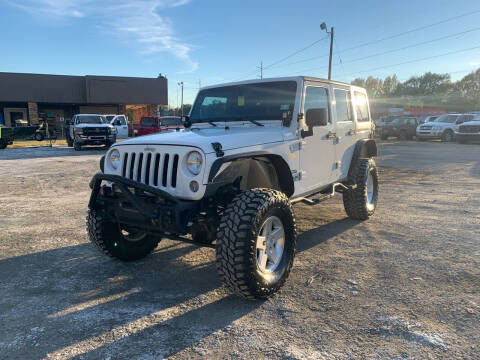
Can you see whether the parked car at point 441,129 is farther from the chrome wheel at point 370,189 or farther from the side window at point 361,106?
the chrome wheel at point 370,189

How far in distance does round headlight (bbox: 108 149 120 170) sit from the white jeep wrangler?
13 millimetres

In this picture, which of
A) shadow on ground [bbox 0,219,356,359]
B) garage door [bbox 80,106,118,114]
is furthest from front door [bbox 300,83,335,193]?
garage door [bbox 80,106,118,114]

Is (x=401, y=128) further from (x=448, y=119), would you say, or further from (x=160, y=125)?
(x=160, y=125)

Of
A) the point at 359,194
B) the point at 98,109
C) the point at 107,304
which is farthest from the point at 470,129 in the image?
the point at 98,109

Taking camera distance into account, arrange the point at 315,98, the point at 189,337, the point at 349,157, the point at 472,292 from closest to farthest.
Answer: the point at 189,337 → the point at 472,292 → the point at 315,98 → the point at 349,157

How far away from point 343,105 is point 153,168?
3.28m

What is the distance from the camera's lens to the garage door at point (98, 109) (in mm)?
37125

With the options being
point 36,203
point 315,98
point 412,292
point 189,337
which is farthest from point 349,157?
point 36,203

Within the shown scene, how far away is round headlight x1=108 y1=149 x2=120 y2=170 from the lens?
3.89 m

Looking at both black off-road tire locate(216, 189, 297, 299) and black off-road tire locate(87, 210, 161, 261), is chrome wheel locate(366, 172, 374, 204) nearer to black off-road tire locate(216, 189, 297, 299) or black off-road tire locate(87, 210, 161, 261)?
black off-road tire locate(216, 189, 297, 299)

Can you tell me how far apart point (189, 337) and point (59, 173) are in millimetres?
9958

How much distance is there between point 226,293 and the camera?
352 centimetres

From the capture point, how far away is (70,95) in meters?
33.3

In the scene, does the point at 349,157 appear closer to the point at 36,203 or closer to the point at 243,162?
the point at 243,162
